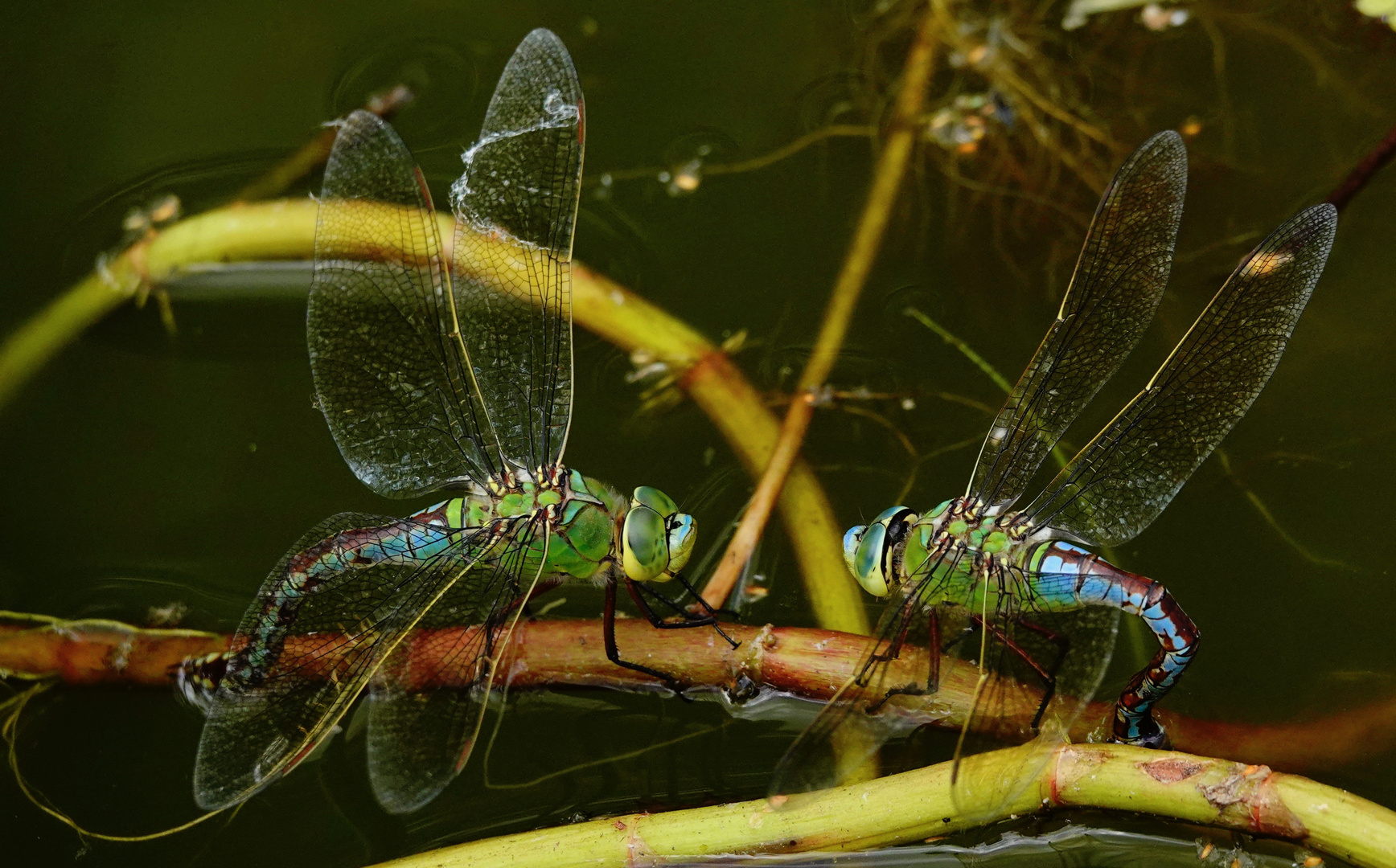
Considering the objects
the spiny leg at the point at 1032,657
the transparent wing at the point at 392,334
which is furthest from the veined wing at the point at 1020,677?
the transparent wing at the point at 392,334

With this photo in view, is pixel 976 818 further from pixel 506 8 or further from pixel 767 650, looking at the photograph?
pixel 506 8

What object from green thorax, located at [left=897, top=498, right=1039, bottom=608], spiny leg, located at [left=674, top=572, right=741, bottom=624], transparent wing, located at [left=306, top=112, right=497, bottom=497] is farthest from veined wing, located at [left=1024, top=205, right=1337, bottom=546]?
transparent wing, located at [left=306, top=112, right=497, bottom=497]

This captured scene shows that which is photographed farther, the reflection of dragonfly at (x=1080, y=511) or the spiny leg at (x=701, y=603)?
the spiny leg at (x=701, y=603)

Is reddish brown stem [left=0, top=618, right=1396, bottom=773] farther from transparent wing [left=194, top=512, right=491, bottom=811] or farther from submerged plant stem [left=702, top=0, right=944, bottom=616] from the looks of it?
submerged plant stem [left=702, top=0, right=944, bottom=616]

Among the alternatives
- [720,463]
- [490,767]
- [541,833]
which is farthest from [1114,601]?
[490,767]

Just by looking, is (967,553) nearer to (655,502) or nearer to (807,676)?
(807,676)

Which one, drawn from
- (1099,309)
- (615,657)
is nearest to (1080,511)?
(1099,309)

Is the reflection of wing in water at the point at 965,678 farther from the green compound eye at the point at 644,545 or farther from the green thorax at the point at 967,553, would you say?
the green compound eye at the point at 644,545
